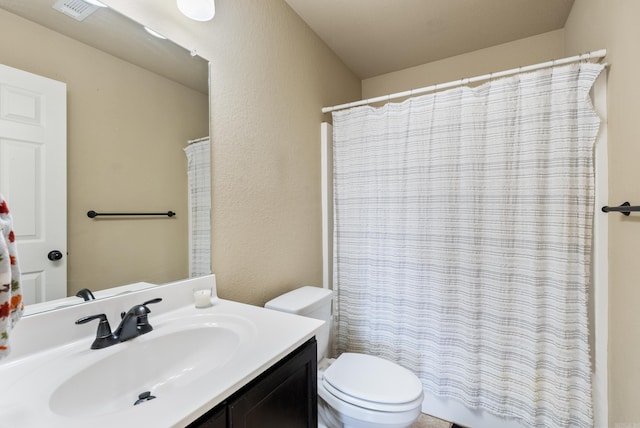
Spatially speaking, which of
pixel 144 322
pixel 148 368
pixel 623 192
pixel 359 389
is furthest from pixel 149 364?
pixel 623 192

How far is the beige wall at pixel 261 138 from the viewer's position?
1.28 meters

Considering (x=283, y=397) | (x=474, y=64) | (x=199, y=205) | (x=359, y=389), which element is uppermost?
(x=474, y=64)

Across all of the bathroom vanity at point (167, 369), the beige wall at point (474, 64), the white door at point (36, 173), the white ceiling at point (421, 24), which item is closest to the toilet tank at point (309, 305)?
the bathroom vanity at point (167, 369)

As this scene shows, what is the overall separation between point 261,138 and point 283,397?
1.16 m

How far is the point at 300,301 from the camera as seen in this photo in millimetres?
1456

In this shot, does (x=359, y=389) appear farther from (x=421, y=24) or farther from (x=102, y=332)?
(x=421, y=24)

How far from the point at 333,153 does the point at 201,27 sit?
1084 millimetres

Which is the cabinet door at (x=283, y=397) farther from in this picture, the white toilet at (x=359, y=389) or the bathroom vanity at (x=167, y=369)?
the white toilet at (x=359, y=389)

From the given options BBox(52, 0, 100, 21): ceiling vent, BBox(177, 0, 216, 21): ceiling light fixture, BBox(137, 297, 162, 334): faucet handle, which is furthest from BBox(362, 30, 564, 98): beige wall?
BBox(137, 297, 162, 334): faucet handle

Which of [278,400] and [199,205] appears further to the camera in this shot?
[199,205]

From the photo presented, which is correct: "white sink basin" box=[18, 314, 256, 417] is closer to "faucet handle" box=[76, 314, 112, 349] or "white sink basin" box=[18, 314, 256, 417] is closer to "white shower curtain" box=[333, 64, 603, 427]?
"faucet handle" box=[76, 314, 112, 349]

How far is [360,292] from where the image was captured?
1.91 metres

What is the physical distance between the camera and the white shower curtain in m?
1.38

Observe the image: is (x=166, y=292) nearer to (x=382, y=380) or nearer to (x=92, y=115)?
(x=92, y=115)
